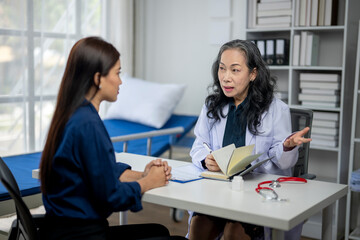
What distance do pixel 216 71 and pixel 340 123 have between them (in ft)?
3.76

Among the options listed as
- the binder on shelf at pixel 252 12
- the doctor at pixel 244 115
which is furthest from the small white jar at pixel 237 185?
the binder on shelf at pixel 252 12

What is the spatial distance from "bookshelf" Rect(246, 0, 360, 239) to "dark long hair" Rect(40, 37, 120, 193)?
2.02m

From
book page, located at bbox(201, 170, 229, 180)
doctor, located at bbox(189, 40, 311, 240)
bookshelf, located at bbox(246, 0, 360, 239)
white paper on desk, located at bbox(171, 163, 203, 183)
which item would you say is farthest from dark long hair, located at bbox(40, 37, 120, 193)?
bookshelf, located at bbox(246, 0, 360, 239)

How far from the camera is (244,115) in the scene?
2.14m

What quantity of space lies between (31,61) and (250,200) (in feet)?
8.06

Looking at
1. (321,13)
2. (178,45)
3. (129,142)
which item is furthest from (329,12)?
(129,142)

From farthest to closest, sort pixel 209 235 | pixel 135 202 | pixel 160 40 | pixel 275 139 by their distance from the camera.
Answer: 1. pixel 160 40
2. pixel 275 139
3. pixel 209 235
4. pixel 135 202

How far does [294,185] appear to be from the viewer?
1.77m

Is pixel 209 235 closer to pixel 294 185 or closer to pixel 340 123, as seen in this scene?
pixel 294 185

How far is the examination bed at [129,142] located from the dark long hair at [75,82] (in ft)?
3.48

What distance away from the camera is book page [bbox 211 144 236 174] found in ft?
5.92

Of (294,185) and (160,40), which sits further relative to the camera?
(160,40)

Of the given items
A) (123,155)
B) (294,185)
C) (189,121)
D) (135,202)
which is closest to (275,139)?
Answer: (294,185)

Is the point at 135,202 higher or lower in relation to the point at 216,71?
lower
